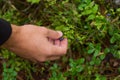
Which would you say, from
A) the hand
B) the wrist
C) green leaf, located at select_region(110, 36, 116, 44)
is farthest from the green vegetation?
the wrist

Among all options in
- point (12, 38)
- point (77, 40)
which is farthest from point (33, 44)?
point (77, 40)

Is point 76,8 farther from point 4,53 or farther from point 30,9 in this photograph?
point 4,53

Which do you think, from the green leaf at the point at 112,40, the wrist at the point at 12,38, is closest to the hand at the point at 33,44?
the wrist at the point at 12,38

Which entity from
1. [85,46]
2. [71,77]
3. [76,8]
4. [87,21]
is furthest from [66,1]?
[71,77]

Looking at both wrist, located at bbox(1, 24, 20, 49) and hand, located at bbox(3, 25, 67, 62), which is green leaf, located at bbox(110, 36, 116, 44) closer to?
hand, located at bbox(3, 25, 67, 62)

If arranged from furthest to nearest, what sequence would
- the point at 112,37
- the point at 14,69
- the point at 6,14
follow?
the point at 6,14, the point at 14,69, the point at 112,37

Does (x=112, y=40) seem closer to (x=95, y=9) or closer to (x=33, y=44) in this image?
(x=95, y=9)

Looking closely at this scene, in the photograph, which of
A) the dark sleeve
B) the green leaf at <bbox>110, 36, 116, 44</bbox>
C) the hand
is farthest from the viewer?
the green leaf at <bbox>110, 36, 116, 44</bbox>

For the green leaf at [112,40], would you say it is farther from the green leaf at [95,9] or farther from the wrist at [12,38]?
the wrist at [12,38]
